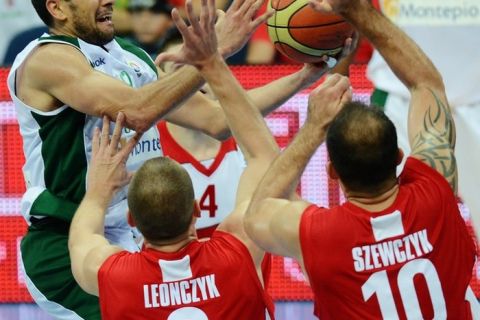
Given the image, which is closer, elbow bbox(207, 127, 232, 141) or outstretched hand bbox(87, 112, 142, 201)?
outstretched hand bbox(87, 112, 142, 201)

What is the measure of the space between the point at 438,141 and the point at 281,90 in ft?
4.18

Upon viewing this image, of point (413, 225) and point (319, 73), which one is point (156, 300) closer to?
point (413, 225)

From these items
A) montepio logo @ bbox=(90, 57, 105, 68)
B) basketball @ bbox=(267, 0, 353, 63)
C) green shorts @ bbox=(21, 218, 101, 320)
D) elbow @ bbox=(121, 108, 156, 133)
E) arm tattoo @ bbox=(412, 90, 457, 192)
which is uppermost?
basketball @ bbox=(267, 0, 353, 63)

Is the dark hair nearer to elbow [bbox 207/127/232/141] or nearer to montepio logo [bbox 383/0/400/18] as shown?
elbow [bbox 207/127/232/141]

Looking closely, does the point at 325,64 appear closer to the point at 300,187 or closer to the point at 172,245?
the point at 172,245

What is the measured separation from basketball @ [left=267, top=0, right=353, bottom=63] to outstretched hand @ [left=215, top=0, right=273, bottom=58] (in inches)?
14.9

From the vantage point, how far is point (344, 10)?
4.40 meters

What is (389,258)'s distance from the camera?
159 inches

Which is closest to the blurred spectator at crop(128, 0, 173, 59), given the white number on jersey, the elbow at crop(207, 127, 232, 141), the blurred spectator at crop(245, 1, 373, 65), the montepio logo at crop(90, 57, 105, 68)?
the blurred spectator at crop(245, 1, 373, 65)

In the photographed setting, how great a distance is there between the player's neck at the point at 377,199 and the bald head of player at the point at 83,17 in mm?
1811

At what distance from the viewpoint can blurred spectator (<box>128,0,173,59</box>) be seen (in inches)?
369

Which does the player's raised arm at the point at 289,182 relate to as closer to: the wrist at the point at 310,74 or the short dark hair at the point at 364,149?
the short dark hair at the point at 364,149

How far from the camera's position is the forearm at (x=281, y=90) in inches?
211

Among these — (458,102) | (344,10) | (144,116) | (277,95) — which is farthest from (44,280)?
(458,102)
